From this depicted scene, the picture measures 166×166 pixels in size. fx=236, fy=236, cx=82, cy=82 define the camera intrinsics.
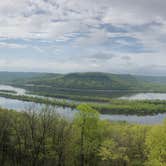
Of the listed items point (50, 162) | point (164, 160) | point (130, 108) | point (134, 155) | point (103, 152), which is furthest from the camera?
point (130, 108)

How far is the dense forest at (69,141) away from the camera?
26781 mm

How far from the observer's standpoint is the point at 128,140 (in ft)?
93.9

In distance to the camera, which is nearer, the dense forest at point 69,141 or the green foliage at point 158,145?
the green foliage at point 158,145

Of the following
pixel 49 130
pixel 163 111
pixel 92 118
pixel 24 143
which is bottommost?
pixel 163 111

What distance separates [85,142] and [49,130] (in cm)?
451

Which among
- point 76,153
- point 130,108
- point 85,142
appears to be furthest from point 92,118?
point 130,108

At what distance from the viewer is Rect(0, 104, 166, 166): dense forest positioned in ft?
87.9

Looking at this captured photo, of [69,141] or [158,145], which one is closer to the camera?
[158,145]

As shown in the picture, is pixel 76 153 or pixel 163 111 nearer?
pixel 76 153

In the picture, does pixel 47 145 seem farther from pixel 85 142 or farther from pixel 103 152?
pixel 103 152

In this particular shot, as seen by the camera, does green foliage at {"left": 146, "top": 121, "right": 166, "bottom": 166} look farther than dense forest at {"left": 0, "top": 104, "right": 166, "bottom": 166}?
No

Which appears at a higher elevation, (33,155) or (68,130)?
(68,130)

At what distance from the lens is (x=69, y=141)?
27.8 meters

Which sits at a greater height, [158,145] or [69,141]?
[158,145]
